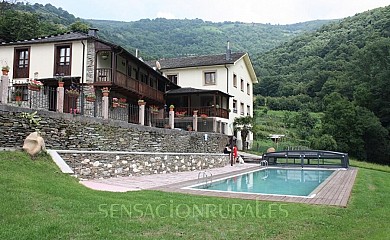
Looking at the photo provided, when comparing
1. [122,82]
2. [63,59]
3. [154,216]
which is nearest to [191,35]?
[122,82]

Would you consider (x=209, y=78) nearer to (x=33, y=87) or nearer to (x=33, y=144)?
(x=33, y=87)

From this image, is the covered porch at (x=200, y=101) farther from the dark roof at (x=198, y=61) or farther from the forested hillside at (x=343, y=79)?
the forested hillside at (x=343, y=79)

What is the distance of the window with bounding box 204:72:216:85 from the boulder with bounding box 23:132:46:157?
23751 millimetres

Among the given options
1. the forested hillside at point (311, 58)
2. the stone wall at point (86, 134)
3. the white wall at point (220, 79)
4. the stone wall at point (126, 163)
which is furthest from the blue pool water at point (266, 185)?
the forested hillside at point (311, 58)

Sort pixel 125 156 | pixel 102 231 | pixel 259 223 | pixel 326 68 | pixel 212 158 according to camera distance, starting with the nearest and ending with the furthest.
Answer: pixel 102 231
pixel 259 223
pixel 125 156
pixel 212 158
pixel 326 68

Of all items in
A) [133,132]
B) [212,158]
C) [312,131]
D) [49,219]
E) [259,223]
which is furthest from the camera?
[312,131]

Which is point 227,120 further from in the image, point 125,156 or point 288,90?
point 288,90

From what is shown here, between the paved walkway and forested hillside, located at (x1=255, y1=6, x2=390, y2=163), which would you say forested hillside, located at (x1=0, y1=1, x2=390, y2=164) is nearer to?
forested hillside, located at (x1=255, y1=6, x2=390, y2=163)

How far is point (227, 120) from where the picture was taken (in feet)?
99.2

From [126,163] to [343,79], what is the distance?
148ft

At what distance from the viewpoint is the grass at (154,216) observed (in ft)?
15.3

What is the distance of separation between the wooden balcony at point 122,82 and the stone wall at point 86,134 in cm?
586

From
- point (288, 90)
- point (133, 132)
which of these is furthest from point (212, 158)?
point (288, 90)

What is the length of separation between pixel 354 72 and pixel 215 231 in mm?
49000
